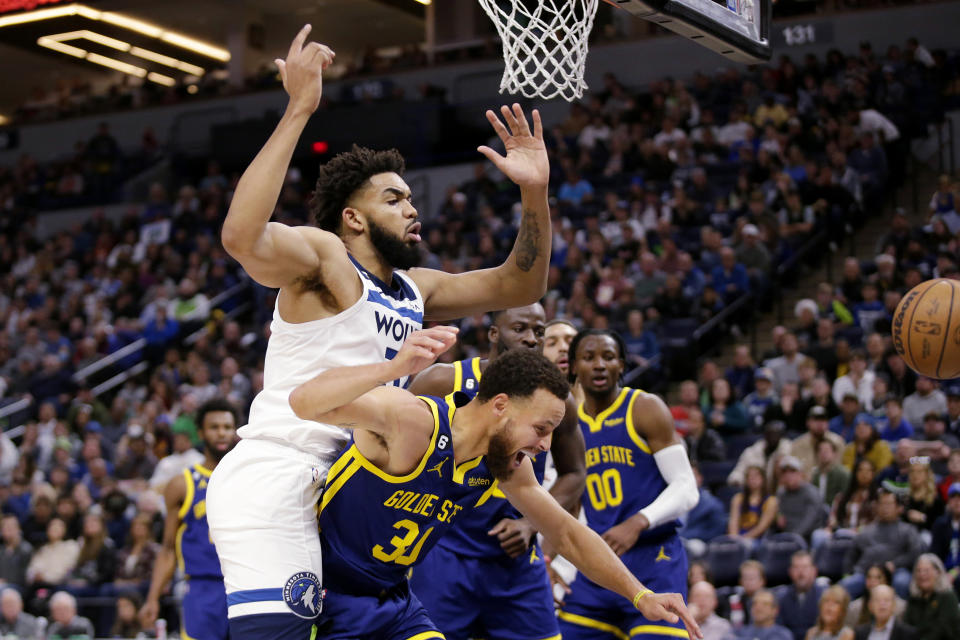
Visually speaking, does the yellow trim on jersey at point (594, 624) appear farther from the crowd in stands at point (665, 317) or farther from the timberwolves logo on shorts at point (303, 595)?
the crowd in stands at point (665, 317)

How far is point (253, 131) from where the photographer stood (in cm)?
1970

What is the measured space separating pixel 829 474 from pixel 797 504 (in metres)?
0.44

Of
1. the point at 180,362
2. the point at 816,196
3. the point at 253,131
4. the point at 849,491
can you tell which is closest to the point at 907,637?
the point at 849,491

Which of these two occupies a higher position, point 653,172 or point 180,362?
point 653,172

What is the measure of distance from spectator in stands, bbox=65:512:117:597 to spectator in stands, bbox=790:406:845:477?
6.11 metres

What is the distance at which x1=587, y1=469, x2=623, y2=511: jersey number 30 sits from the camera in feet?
18.6

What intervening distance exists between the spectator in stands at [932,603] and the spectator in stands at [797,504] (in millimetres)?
1274

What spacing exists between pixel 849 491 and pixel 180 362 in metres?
9.17

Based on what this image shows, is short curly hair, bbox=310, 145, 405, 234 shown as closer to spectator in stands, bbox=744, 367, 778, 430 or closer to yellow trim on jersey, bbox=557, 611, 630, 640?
yellow trim on jersey, bbox=557, 611, 630, 640

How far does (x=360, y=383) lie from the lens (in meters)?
3.17

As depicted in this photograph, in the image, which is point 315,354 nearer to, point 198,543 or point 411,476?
point 411,476

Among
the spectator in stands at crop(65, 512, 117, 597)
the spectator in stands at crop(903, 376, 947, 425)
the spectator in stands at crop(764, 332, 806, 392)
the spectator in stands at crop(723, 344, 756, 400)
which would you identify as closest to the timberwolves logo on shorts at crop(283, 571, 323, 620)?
the spectator in stands at crop(903, 376, 947, 425)

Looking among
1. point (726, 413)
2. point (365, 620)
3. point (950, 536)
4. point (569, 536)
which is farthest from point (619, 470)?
point (726, 413)

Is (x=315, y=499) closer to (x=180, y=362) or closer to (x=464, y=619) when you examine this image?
(x=464, y=619)
